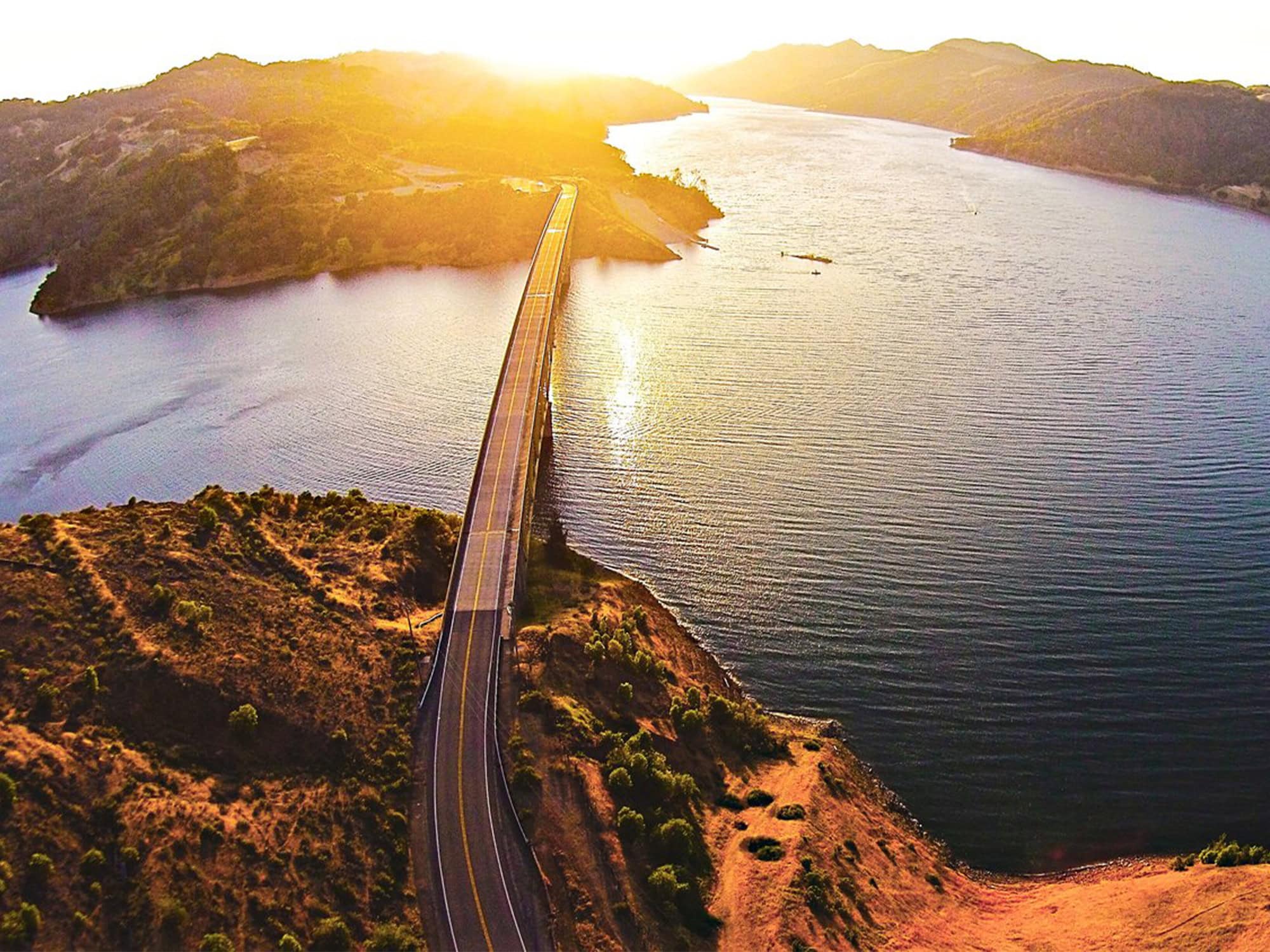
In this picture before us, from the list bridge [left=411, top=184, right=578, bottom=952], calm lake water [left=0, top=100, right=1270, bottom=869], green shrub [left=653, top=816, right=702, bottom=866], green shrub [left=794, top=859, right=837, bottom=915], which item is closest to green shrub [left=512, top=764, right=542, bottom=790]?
bridge [left=411, top=184, right=578, bottom=952]

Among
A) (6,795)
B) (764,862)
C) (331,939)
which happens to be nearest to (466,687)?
(331,939)

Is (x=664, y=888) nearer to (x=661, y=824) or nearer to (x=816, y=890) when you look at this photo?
(x=661, y=824)

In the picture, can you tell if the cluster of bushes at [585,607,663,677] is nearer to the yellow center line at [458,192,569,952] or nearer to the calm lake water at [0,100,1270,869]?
the yellow center line at [458,192,569,952]

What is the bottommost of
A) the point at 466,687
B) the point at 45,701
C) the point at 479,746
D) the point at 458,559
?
the point at 479,746

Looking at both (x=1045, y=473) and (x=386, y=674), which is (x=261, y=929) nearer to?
(x=386, y=674)

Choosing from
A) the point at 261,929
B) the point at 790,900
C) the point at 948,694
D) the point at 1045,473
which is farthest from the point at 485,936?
the point at 1045,473
